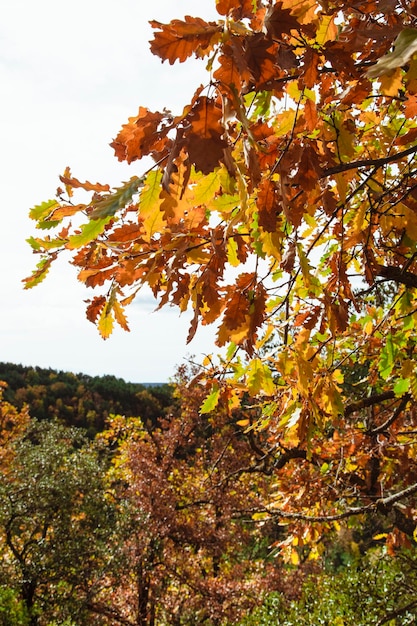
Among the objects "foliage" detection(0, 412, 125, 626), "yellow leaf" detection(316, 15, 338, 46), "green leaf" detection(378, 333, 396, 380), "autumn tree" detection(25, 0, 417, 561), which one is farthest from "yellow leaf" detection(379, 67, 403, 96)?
Result: "foliage" detection(0, 412, 125, 626)

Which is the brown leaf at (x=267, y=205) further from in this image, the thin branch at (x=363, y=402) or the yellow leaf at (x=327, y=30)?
the thin branch at (x=363, y=402)

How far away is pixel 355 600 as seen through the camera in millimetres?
5418

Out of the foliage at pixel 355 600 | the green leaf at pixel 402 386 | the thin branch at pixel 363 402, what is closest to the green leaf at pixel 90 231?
the green leaf at pixel 402 386

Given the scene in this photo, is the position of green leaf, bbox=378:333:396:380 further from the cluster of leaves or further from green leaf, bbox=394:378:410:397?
the cluster of leaves

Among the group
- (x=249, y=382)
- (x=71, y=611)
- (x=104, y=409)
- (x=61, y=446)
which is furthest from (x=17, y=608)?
(x=104, y=409)

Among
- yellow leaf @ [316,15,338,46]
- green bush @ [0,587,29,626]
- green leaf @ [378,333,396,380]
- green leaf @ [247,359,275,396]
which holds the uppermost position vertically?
yellow leaf @ [316,15,338,46]

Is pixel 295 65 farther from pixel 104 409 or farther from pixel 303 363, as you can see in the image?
pixel 104 409

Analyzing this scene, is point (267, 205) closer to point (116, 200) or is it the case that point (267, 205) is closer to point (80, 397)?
point (116, 200)

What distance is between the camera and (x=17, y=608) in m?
6.93

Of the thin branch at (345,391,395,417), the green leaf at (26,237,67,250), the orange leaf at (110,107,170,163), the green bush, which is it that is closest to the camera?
the orange leaf at (110,107,170,163)

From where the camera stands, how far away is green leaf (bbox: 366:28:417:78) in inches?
22.6

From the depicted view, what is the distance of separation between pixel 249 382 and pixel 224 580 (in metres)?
8.08

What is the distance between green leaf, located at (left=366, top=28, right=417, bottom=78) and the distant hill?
2130cm

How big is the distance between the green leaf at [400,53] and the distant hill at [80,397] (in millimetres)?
21301
